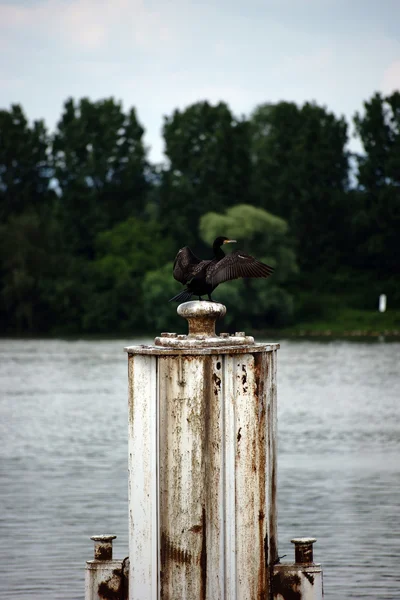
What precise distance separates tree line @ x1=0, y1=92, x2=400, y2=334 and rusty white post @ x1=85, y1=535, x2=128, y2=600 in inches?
2851

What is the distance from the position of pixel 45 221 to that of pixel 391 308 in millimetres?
26442

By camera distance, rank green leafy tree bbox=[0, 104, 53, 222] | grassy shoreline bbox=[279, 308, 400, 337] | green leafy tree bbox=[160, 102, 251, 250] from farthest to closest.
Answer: green leafy tree bbox=[0, 104, 53, 222] < green leafy tree bbox=[160, 102, 251, 250] < grassy shoreline bbox=[279, 308, 400, 337]

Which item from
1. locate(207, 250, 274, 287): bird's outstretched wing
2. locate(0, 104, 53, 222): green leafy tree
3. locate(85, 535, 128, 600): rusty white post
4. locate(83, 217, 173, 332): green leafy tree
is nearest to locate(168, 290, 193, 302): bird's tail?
locate(207, 250, 274, 287): bird's outstretched wing

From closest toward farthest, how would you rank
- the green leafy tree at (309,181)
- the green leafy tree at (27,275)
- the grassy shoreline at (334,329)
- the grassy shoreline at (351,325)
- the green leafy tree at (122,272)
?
the grassy shoreline at (334,329)
the grassy shoreline at (351,325)
the green leafy tree at (27,275)
the green leafy tree at (122,272)
the green leafy tree at (309,181)

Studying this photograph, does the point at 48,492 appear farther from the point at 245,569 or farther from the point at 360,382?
the point at 360,382

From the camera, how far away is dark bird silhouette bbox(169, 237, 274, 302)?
7324 mm

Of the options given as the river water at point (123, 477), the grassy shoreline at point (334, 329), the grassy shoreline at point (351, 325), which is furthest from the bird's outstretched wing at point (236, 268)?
the grassy shoreline at point (351, 325)

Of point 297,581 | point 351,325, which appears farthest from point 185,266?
point 351,325

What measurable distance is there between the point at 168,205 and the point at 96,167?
656 centimetres

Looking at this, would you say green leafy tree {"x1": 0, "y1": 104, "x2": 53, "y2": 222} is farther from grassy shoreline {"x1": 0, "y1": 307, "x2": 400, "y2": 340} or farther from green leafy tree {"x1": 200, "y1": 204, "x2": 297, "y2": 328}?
green leafy tree {"x1": 200, "y1": 204, "x2": 297, "y2": 328}

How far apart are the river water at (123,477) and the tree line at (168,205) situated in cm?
4007

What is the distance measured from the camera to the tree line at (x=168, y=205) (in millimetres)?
85312

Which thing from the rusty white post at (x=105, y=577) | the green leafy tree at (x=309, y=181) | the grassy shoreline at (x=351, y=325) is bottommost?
the rusty white post at (x=105, y=577)

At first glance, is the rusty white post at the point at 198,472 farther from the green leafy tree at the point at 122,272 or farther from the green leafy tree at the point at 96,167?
the green leafy tree at the point at 96,167
